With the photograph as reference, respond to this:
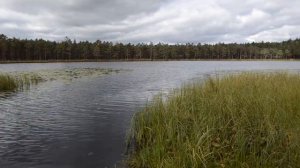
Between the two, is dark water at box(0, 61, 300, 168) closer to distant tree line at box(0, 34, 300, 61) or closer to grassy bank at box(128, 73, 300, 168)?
grassy bank at box(128, 73, 300, 168)

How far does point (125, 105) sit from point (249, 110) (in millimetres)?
12531

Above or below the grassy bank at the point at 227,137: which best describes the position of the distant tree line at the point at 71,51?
above

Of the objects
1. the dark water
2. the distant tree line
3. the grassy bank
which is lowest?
the dark water

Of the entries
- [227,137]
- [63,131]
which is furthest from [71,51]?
[227,137]

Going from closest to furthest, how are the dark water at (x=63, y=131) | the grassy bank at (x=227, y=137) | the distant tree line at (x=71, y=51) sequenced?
the grassy bank at (x=227, y=137), the dark water at (x=63, y=131), the distant tree line at (x=71, y=51)

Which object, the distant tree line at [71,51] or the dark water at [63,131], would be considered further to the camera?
the distant tree line at [71,51]

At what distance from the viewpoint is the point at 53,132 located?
14359mm

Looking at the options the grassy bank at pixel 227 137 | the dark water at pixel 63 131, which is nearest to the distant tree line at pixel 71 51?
the dark water at pixel 63 131

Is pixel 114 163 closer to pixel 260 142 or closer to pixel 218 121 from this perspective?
pixel 218 121

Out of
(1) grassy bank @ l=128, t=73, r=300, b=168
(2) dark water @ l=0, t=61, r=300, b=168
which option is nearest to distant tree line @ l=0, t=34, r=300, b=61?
(2) dark water @ l=0, t=61, r=300, b=168

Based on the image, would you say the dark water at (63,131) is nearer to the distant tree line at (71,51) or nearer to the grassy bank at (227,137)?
the grassy bank at (227,137)

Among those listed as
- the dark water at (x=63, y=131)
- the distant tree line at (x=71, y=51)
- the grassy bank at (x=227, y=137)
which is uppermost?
the distant tree line at (x=71, y=51)

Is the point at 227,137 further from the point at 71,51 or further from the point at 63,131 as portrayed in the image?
the point at 71,51

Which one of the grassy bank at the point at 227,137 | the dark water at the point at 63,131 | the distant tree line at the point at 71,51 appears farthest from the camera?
the distant tree line at the point at 71,51
